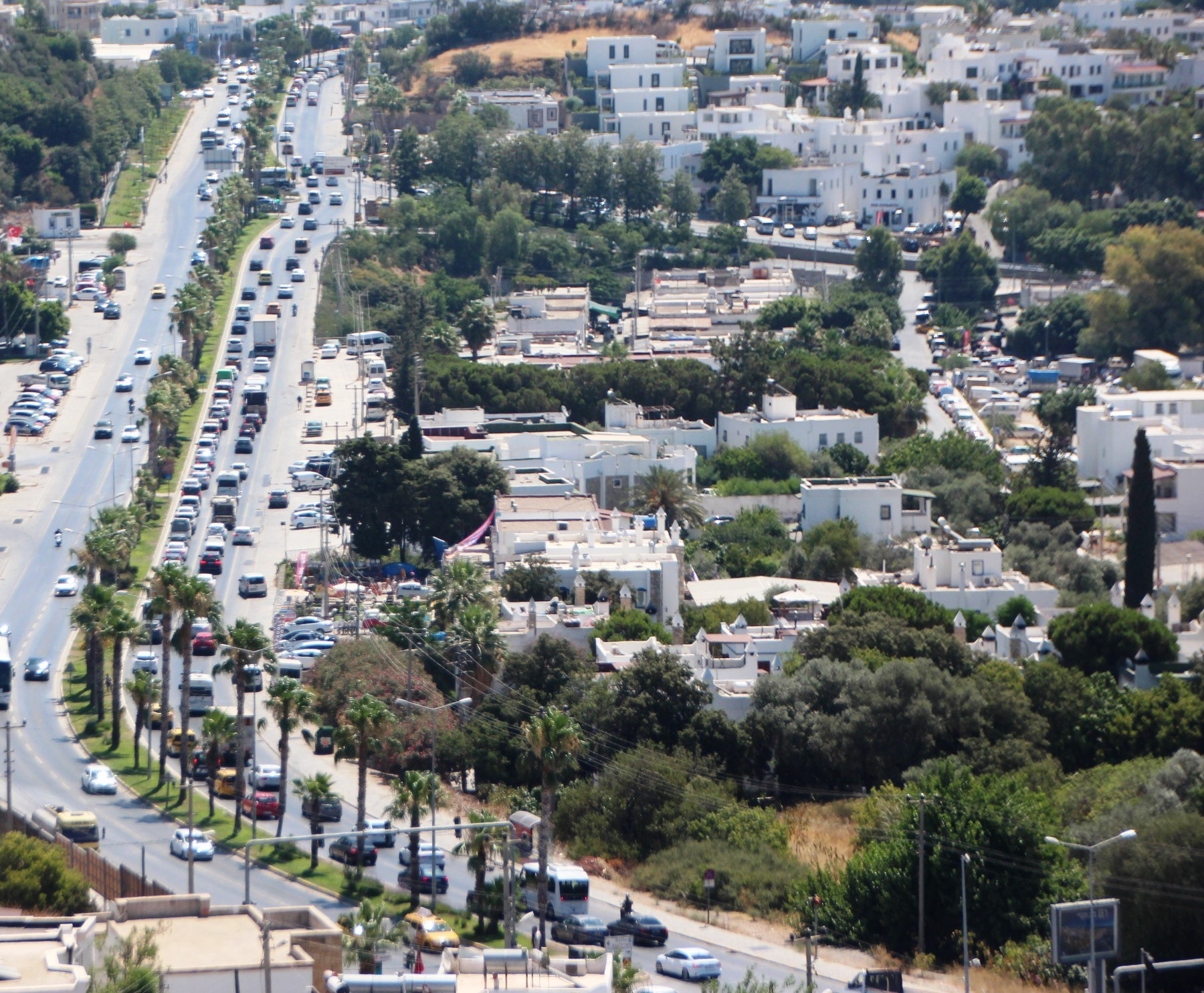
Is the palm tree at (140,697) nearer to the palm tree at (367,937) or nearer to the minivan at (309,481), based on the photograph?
the palm tree at (367,937)

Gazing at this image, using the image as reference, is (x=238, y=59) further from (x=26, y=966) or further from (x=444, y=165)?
(x=26, y=966)

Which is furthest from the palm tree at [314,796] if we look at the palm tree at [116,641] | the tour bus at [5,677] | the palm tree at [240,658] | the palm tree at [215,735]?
the tour bus at [5,677]

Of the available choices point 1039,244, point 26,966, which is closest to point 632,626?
point 26,966

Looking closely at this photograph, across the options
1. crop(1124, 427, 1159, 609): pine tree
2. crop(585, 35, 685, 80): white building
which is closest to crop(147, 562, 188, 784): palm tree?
crop(1124, 427, 1159, 609): pine tree

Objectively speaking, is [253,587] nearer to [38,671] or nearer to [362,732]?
[38,671]

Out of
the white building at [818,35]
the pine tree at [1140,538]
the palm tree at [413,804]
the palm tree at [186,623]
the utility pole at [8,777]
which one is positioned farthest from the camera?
the white building at [818,35]

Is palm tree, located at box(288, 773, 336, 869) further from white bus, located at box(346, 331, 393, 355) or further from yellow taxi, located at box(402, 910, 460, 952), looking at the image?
white bus, located at box(346, 331, 393, 355)
